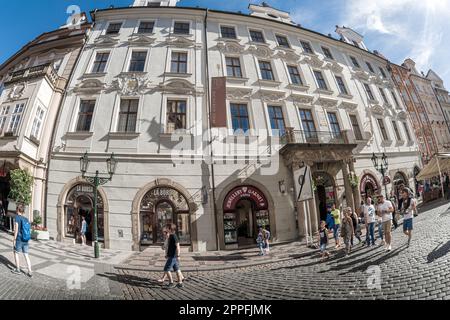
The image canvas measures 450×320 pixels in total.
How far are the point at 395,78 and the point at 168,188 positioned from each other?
8.83 m

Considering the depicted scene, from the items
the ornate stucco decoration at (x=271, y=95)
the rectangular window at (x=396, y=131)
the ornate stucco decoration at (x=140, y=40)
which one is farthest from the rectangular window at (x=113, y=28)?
the rectangular window at (x=396, y=131)

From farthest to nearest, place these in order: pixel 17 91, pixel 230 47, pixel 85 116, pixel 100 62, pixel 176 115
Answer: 1. pixel 230 47
2. pixel 176 115
3. pixel 100 62
4. pixel 85 116
5. pixel 17 91

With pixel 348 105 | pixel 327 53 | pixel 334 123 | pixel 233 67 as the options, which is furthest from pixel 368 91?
pixel 233 67

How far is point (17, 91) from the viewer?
9.86ft

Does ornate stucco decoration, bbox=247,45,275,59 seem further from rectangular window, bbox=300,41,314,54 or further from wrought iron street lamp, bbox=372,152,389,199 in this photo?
wrought iron street lamp, bbox=372,152,389,199

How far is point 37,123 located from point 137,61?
4.47 m

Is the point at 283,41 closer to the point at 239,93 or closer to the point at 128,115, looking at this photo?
the point at 239,93

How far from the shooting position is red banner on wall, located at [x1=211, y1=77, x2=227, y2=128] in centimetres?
629

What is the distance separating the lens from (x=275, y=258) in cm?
480

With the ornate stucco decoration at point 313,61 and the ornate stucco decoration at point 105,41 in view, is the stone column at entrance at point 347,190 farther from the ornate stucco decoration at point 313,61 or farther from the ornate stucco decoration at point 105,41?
the ornate stucco decoration at point 105,41

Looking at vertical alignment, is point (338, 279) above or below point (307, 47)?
below
